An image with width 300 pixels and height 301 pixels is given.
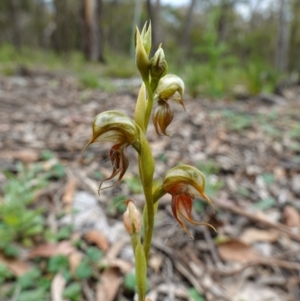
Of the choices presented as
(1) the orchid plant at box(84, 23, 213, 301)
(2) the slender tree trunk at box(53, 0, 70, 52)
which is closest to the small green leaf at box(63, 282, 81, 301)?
(1) the orchid plant at box(84, 23, 213, 301)

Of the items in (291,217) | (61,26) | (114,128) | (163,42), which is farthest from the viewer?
(163,42)

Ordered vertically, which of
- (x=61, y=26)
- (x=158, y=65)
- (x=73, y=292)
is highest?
(x=61, y=26)

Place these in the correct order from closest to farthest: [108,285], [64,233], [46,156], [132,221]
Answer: [132,221] < [108,285] < [64,233] < [46,156]

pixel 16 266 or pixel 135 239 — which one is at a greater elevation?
pixel 135 239

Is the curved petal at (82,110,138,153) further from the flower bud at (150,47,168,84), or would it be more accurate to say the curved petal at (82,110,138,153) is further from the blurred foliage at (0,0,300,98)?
the blurred foliage at (0,0,300,98)

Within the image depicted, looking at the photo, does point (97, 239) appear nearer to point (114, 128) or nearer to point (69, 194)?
point (69, 194)

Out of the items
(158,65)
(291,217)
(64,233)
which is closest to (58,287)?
(64,233)

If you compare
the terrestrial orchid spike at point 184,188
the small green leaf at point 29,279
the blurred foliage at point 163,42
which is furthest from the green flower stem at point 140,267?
the blurred foliage at point 163,42
